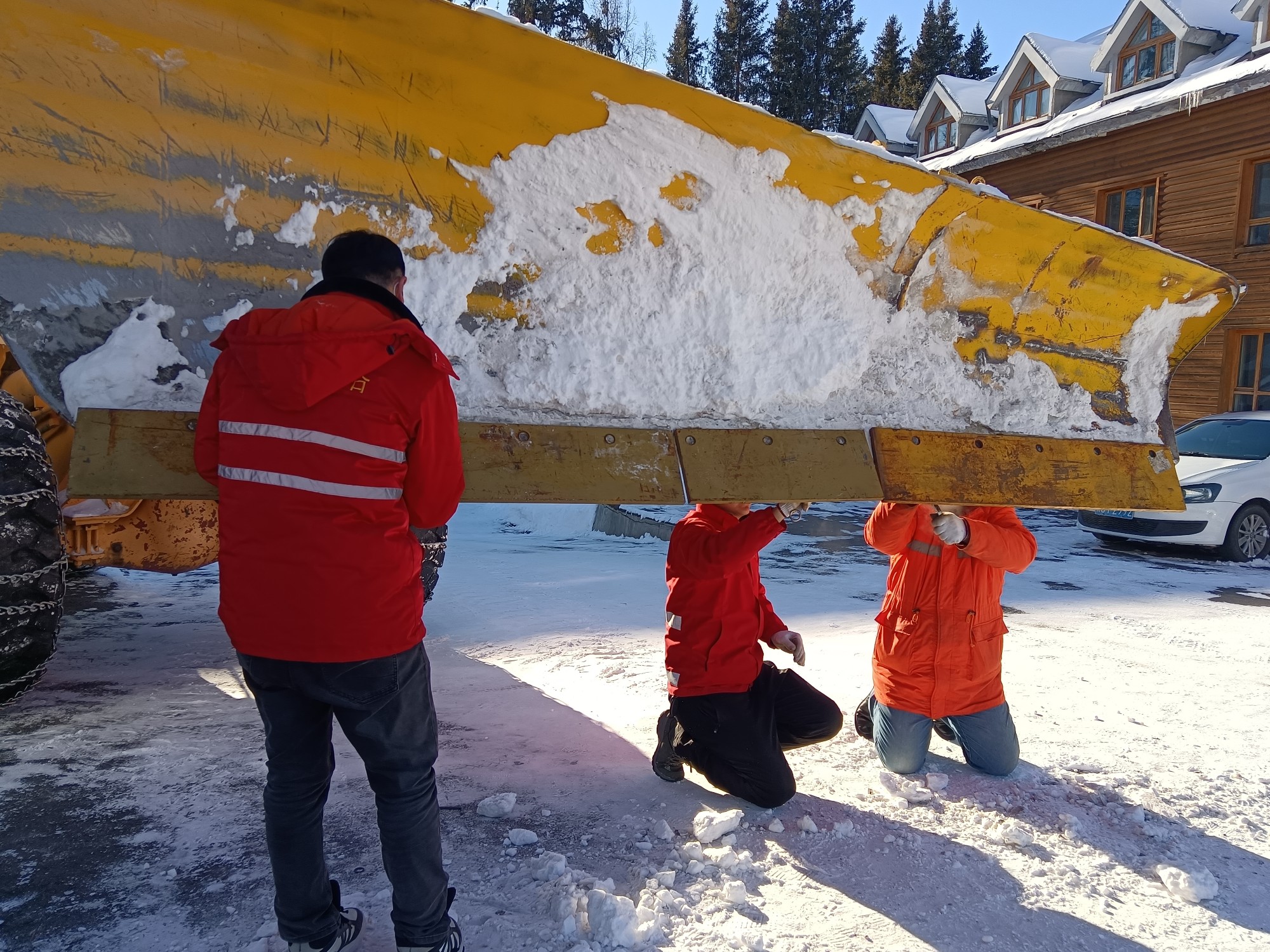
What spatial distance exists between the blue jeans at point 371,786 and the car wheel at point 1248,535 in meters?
8.68

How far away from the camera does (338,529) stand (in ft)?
5.62

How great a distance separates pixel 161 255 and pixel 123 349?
0.77 feet

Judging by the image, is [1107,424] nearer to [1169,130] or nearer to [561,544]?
[561,544]

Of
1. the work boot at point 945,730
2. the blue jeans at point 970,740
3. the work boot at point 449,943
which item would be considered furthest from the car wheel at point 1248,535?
the work boot at point 449,943

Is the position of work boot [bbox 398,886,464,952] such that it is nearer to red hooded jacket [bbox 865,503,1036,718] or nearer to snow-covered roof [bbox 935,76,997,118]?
red hooded jacket [bbox 865,503,1036,718]

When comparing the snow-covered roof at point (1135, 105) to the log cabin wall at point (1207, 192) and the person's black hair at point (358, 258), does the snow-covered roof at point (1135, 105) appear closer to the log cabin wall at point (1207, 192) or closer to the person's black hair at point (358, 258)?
the log cabin wall at point (1207, 192)

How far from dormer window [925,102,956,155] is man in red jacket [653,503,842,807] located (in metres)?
19.6

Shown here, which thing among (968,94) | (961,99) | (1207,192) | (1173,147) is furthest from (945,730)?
(968,94)

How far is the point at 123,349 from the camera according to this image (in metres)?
1.96

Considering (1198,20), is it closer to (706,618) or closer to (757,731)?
(706,618)

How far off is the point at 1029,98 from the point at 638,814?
19.5 m

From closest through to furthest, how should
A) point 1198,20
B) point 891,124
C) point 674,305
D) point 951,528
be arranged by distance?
point 674,305, point 951,528, point 1198,20, point 891,124

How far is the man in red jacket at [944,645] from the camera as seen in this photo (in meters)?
3.04

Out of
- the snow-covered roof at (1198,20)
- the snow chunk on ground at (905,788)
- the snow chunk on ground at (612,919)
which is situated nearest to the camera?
the snow chunk on ground at (612,919)
